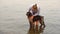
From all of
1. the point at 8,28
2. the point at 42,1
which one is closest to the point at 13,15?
the point at 8,28

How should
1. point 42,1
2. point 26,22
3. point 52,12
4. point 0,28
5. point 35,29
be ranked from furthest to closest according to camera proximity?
1. point 42,1
2. point 52,12
3. point 26,22
4. point 0,28
5. point 35,29

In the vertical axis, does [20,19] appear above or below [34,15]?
below

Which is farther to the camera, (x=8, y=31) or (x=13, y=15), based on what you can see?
(x=13, y=15)

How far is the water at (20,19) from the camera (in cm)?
1002

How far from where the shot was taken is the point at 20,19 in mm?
12070

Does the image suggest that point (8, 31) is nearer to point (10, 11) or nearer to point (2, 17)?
point (2, 17)

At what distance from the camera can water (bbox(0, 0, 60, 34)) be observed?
10023mm

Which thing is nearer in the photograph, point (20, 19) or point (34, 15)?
point (34, 15)

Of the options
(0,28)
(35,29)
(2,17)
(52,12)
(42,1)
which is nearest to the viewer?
(35,29)

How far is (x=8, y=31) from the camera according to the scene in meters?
9.84

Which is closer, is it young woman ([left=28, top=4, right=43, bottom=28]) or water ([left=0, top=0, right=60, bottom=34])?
young woman ([left=28, top=4, right=43, bottom=28])

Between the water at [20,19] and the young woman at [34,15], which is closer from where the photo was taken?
the young woman at [34,15]

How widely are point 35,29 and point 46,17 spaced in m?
3.10

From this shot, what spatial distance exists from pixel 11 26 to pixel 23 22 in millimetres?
931
